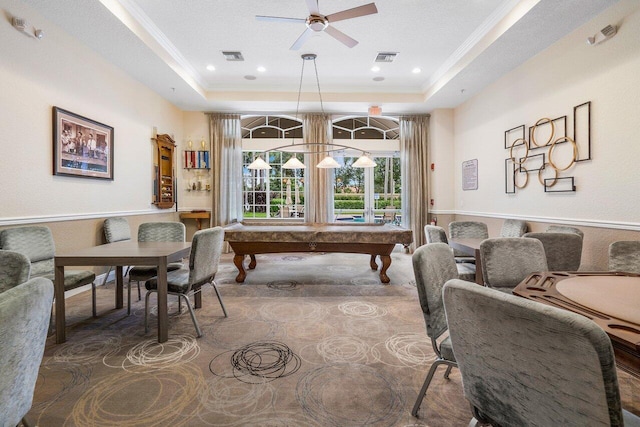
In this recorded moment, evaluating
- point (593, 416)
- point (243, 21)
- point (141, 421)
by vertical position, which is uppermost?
point (243, 21)

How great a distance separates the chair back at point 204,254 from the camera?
2.59 m

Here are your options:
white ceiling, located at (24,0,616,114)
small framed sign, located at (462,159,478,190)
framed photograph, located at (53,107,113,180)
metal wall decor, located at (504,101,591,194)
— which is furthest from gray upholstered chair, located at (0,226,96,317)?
small framed sign, located at (462,159,478,190)

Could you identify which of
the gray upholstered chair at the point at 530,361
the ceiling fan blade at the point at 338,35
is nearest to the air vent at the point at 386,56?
the ceiling fan blade at the point at 338,35

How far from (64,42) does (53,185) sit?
1662mm

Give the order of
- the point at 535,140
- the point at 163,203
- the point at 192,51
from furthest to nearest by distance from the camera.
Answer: the point at 163,203
the point at 192,51
the point at 535,140

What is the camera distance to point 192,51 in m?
4.71

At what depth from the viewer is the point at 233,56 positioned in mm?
4855

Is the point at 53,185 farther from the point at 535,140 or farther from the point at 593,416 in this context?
the point at 535,140

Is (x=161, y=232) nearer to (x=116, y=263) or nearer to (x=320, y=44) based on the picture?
(x=116, y=263)

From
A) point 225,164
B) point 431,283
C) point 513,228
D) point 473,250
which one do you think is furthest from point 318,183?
point 431,283

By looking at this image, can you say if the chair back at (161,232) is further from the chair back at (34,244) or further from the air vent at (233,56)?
the air vent at (233,56)

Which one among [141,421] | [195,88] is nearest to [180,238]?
[141,421]

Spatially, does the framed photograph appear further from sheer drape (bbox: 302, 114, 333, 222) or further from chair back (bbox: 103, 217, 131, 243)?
sheer drape (bbox: 302, 114, 333, 222)

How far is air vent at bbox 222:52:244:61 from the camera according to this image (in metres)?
4.76
